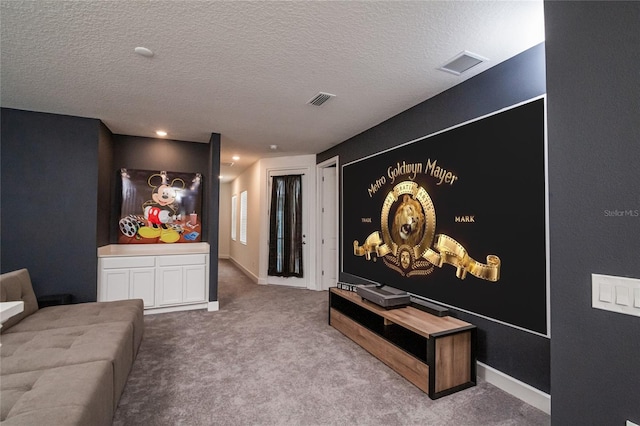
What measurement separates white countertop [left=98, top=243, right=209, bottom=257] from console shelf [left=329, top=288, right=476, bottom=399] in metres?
2.73

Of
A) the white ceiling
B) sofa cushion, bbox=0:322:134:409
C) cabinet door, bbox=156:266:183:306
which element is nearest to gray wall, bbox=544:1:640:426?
the white ceiling

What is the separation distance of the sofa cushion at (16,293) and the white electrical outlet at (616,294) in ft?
11.4

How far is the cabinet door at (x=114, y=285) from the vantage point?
380 cm

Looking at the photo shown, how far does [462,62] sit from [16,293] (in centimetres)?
404

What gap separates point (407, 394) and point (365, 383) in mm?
319

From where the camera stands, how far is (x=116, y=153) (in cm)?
448

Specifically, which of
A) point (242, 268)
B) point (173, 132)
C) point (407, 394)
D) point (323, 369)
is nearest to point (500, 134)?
point (407, 394)

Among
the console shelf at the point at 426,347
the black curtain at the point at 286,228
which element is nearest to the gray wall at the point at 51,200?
the black curtain at the point at 286,228

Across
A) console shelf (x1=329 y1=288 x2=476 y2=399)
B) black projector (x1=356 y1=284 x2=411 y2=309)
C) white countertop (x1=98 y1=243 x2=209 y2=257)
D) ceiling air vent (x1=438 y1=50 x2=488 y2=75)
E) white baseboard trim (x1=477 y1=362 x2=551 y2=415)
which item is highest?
ceiling air vent (x1=438 y1=50 x2=488 y2=75)

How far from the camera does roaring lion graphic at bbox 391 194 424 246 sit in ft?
9.93

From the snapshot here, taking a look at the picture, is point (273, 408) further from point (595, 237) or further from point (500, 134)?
point (500, 134)

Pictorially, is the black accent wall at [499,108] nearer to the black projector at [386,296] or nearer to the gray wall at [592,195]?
the black projector at [386,296]

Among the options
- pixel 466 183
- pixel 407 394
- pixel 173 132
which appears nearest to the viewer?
pixel 407 394

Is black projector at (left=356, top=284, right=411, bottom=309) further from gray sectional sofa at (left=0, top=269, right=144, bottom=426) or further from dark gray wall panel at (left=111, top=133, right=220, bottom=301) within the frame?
dark gray wall panel at (left=111, top=133, right=220, bottom=301)
